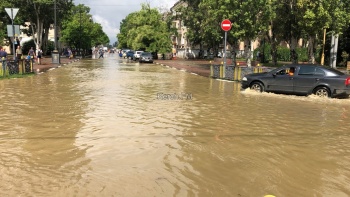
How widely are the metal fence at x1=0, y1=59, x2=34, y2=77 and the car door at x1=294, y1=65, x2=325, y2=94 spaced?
1552 centimetres

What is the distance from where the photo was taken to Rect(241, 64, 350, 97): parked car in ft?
44.2

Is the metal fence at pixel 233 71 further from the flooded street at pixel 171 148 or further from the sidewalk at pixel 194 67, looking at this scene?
the flooded street at pixel 171 148

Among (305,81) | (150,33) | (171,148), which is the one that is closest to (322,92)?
(305,81)

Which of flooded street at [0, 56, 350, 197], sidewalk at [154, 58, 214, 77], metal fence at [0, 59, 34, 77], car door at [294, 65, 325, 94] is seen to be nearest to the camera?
flooded street at [0, 56, 350, 197]

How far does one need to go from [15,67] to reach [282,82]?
15.7 m

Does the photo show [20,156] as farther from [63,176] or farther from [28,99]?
[28,99]

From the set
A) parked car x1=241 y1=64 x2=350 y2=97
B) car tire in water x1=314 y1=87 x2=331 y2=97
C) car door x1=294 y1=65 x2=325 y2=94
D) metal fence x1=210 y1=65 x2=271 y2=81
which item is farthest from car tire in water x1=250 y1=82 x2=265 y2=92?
metal fence x1=210 y1=65 x2=271 y2=81

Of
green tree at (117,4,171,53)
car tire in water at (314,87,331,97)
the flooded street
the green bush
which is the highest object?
green tree at (117,4,171,53)

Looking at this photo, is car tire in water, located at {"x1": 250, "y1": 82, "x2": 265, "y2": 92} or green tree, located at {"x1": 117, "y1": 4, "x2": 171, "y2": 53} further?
green tree, located at {"x1": 117, "y1": 4, "x2": 171, "y2": 53}

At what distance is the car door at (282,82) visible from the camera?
1436cm

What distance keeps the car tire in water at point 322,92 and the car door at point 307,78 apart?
0.21 meters

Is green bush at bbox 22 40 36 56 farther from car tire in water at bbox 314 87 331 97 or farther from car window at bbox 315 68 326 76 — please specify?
car tire in water at bbox 314 87 331 97

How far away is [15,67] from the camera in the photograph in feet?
70.1

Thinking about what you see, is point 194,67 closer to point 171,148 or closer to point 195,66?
point 195,66
